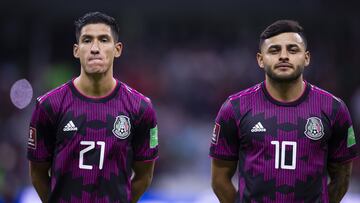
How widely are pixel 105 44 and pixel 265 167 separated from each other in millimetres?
1252

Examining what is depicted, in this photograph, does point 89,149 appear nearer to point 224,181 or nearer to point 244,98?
point 224,181

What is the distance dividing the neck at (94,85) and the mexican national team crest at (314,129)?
1265 mm

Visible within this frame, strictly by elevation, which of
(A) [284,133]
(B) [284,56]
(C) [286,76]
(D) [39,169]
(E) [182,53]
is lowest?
(D) [39,169]

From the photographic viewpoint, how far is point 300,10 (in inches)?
491

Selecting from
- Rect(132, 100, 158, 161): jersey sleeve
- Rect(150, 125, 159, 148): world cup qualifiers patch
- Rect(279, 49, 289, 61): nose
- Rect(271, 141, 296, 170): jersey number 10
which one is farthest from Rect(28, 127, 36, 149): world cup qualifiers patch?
Rect(279, 49, 289, 61): nose

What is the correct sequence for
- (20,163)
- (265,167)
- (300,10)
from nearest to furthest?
(265,167) → (20,163) → (300,10)

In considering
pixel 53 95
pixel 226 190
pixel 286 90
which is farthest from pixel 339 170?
pixel 53 95

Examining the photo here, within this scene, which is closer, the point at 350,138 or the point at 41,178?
the point at 350,138

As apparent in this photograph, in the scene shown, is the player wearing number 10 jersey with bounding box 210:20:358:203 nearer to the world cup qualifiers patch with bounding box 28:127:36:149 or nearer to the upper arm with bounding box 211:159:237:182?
the upper arm with bounding box 211:159:237:182

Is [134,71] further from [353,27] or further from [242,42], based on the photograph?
[353,27]

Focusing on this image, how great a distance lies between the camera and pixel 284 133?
Result: 17.5 ft

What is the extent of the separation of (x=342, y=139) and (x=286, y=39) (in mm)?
726

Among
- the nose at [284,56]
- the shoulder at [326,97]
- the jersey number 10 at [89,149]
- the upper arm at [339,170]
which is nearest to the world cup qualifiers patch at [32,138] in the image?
the jersey number 10 at [89,149]

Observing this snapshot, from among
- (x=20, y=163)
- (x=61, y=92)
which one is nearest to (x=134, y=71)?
(x=20, y=163)
